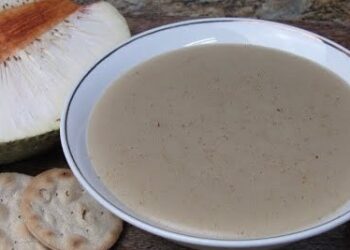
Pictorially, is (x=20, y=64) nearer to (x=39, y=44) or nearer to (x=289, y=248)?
(x=39, y=44)

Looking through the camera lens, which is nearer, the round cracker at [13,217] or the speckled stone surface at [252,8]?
the round cracker at [13,217]

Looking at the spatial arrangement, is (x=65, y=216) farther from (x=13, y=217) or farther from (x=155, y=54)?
(x=155, y=54)

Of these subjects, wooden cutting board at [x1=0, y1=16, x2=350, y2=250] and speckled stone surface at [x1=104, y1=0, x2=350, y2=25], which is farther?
speckled stone surface at [x1=104, y1=0, x2=350, y2=25]

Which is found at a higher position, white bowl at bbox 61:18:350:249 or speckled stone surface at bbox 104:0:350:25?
white bowl at bbox 61:18:350:249

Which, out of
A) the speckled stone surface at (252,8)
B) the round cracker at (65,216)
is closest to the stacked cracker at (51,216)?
the round cracker at (65,216)

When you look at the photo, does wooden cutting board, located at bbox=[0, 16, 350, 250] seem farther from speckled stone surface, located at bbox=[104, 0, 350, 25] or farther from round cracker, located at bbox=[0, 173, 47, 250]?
speckled stone surface, located at bbox=[104, 0, 350, 25]

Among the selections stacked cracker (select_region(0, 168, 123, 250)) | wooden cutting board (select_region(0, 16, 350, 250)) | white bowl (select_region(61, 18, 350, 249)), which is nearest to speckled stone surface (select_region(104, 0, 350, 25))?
wooden cutting board (select_region(0, 16, 350, 250))

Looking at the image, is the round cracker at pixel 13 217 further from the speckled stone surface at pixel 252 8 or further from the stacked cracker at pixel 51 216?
the speckled stone surface at pixel 252 8
